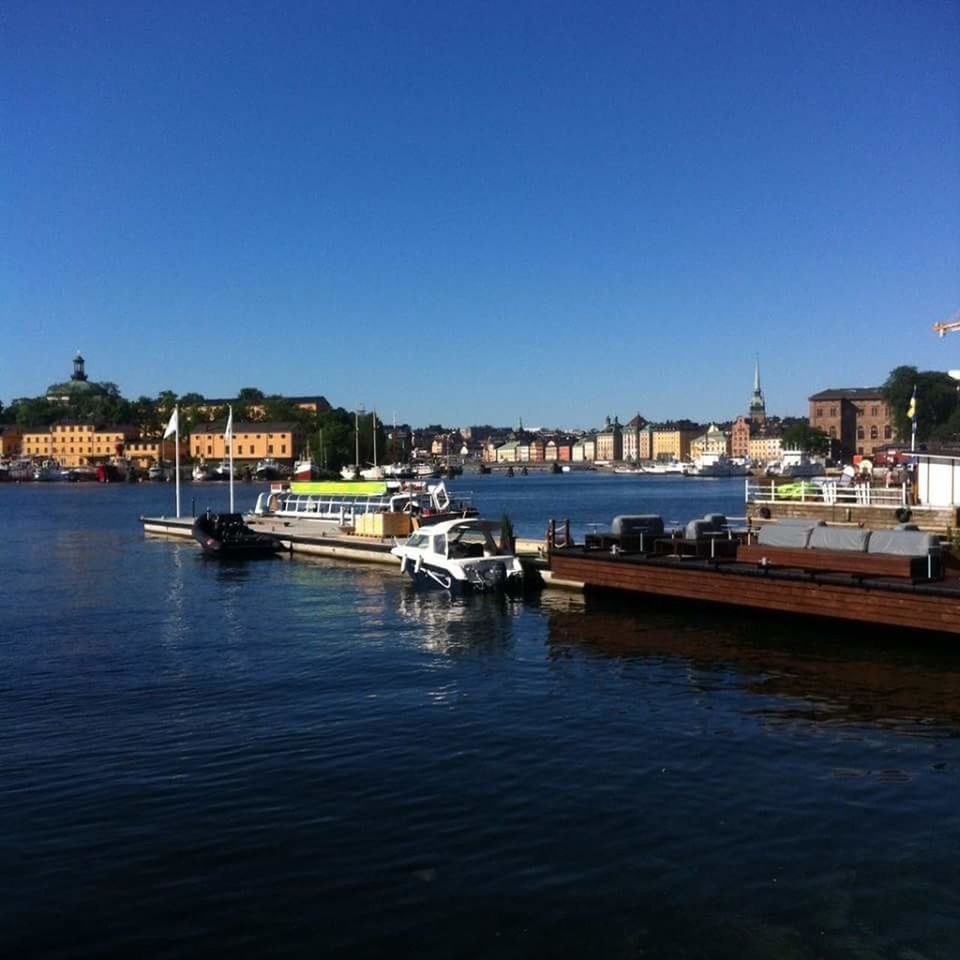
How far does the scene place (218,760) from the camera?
1677cm

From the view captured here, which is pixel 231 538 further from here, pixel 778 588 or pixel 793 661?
pixel 793 661

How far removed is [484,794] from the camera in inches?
588

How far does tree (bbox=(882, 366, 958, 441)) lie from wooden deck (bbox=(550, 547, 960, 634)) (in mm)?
130892

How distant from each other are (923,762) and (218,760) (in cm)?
1131

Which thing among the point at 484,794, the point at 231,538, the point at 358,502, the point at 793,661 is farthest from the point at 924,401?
the point at 484,794

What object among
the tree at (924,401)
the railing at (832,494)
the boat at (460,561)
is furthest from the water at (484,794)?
the tree at (924,401)

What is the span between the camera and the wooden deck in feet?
83.0

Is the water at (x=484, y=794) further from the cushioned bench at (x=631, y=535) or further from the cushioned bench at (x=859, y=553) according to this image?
the cushioned bench at (x=631, y=535)

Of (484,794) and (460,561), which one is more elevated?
(460,561)

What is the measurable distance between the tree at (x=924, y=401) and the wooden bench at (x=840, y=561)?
132 meters

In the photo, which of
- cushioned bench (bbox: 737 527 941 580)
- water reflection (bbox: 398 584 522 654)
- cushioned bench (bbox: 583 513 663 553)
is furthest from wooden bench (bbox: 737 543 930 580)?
water reflection (bbox: 398 584 522 654)

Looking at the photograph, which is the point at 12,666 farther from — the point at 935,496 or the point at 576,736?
the point at 935,496

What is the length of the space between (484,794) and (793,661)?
1241 centimetres

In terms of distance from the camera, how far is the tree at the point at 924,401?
16000 centimetres
